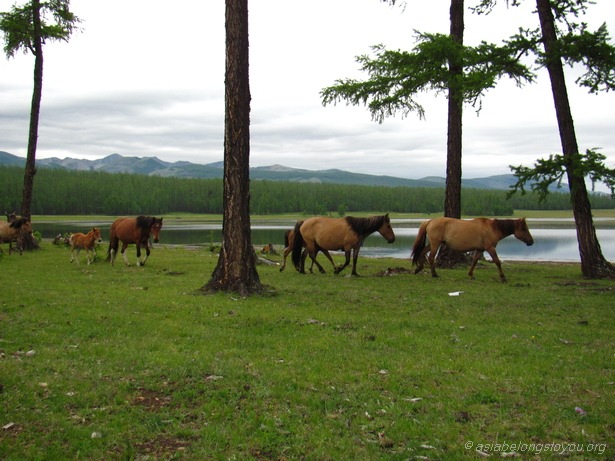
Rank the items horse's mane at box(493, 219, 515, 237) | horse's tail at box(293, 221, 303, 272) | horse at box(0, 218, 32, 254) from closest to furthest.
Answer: horse's mane at box(493, 219, 515, 237)
horse's tail at box(293, 221, 303, 272)
horse at box(0, 218, 32, 254)

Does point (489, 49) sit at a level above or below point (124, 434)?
above

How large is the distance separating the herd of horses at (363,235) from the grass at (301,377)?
4.63 m

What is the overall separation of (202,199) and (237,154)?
127m

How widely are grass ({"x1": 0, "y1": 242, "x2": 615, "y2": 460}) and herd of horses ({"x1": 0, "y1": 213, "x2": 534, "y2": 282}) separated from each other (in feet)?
15.2

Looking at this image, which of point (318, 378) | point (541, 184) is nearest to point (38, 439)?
point (318, 378)

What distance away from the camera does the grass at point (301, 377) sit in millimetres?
4539

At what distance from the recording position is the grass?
4539 millimetres

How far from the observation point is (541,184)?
14047 mm

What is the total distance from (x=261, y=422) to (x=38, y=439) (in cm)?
198

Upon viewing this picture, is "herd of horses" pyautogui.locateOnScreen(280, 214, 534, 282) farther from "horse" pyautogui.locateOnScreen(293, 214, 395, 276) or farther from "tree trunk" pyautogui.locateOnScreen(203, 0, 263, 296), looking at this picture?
"tree trunk" pyautogui.locateOnScreen(203, 0, 263, 296)

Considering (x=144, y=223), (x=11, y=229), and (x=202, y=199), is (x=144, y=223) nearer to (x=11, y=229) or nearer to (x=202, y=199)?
(x=11, y=229)

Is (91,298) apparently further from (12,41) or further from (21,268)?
(12,41)

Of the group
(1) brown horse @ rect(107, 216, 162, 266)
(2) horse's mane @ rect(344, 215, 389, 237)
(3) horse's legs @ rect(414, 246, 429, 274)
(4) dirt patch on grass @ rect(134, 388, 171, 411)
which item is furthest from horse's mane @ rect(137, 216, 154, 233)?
(4) dirt patch on grass @ rect(134, 388, 171, 411)

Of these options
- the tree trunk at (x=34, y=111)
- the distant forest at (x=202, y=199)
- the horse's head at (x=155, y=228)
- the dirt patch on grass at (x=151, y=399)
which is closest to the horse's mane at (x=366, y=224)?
the horse's head at (x=155, y=228)
